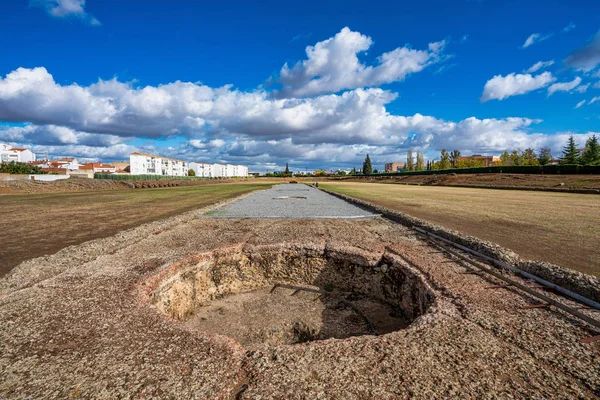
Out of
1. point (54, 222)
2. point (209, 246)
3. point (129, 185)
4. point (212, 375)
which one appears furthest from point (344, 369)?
point (129, 185)

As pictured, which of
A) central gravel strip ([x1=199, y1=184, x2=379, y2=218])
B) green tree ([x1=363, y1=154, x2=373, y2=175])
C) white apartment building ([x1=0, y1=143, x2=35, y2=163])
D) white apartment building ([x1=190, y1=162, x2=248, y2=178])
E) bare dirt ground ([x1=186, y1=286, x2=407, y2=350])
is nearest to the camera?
bare dirt ground ([x1=186, y1=286, x2=407, y2=350])

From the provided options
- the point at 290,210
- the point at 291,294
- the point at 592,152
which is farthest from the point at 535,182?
the point at 291,294

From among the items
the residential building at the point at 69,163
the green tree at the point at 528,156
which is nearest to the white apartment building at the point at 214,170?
the residential building at the point at 69,163

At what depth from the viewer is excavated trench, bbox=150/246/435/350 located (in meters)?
4.30

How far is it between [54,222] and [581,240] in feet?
51.0

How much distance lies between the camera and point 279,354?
2449 mm

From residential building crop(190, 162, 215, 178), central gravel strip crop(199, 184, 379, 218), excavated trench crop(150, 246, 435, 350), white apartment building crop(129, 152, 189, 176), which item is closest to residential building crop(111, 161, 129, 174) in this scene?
white apartment building crop(129, 152, 189, 176)

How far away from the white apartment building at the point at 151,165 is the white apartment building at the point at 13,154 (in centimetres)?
3738

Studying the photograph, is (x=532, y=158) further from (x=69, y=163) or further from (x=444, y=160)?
(x=69, y=163)

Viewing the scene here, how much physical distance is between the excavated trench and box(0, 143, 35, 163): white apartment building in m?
136

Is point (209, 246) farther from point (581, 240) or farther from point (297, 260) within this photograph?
point (581, 240)

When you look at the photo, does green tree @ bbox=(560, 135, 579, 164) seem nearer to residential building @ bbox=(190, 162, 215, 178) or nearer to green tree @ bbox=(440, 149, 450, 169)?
green tree @ bbox=(440, 149, 450, 169)

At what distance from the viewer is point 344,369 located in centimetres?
223

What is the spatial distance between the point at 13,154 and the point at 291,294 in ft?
459
